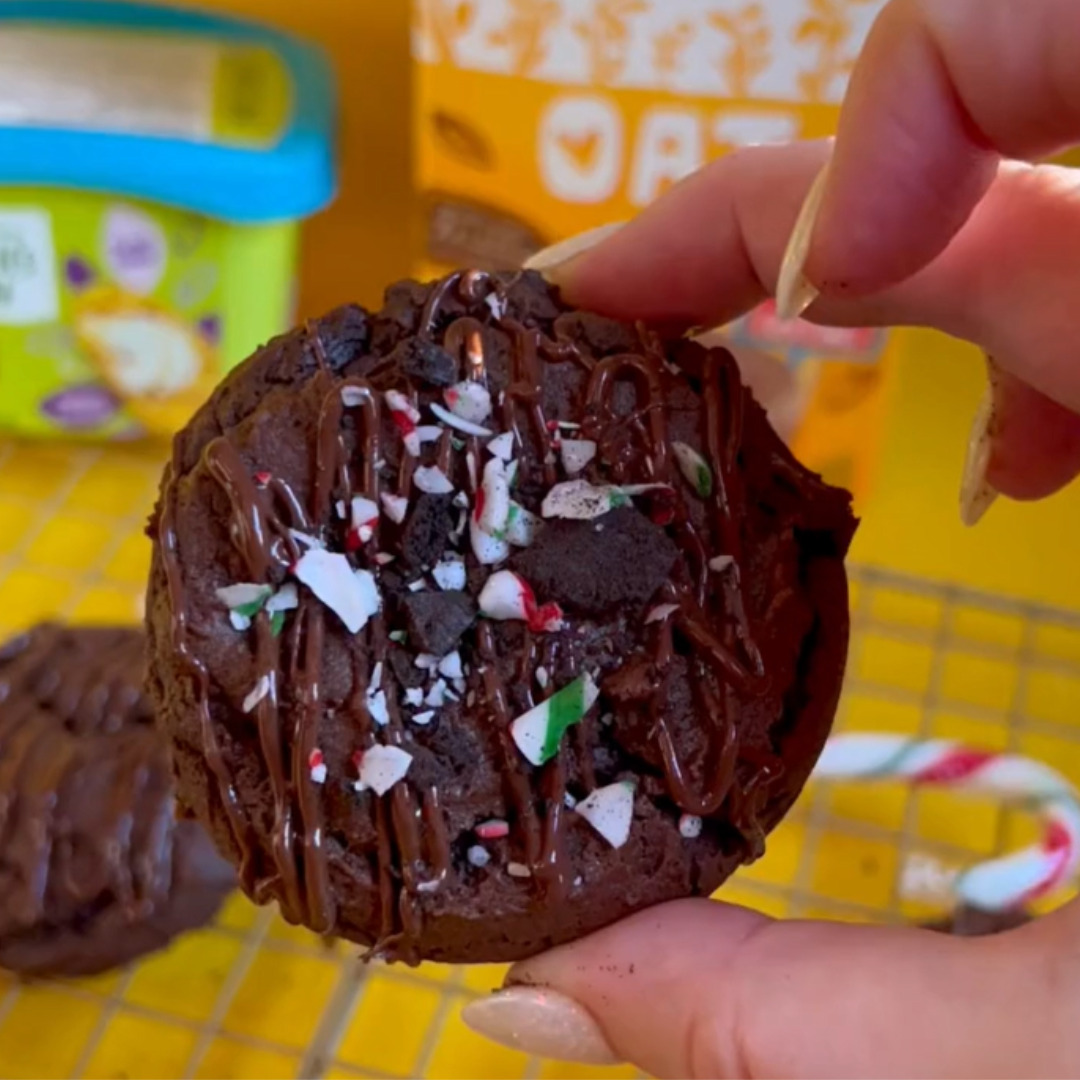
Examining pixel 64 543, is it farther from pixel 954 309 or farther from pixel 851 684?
pixel 954 309

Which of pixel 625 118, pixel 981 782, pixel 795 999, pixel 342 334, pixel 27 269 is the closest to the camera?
pixel 795 999

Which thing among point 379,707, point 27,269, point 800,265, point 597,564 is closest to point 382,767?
point 379,707

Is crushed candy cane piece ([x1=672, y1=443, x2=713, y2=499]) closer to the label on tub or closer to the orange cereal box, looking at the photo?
the orange cereal box

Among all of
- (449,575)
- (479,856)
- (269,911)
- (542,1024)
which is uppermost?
(449,575)

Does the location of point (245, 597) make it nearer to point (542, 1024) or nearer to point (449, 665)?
point (449, 665)

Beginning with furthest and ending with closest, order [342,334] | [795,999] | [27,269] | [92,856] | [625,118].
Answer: [27,269] < [625,118] < [92,856] < [342,334] < [795,999]

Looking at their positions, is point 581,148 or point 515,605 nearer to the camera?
point 515,605

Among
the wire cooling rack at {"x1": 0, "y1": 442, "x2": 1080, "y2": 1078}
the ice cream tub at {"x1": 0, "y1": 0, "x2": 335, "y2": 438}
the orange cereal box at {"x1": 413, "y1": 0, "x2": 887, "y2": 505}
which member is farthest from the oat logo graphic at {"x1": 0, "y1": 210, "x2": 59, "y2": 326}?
the orange cereal box at {"x1": 413, "y1": 0, "x2": 887, "y2": 505}

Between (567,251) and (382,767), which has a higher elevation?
(567,251)
